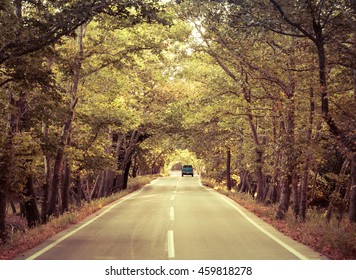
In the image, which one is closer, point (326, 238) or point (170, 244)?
point (326, 238)

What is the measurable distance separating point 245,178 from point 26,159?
102ft

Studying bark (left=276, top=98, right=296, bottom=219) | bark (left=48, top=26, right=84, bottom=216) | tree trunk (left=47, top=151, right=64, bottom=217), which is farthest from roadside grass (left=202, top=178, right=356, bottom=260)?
tree trunk (left=47, top=151, right=64, bottom=217)

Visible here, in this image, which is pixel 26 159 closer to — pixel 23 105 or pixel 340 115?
pixel 23 105

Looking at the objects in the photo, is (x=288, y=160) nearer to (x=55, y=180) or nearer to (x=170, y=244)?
(x=170, y=244)

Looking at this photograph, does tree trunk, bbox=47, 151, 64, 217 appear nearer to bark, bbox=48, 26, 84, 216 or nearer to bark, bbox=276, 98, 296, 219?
bark, bbox=48, 26, 84, 216

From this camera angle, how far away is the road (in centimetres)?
895

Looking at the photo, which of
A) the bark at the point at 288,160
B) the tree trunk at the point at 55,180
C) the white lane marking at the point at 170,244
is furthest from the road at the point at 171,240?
the tree trunk at the point at 55,180

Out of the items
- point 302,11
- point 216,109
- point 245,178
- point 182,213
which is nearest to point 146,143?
point 245,178

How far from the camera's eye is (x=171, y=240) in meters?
10.9

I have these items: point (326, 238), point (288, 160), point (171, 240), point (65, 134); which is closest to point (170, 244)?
point (171, 240)

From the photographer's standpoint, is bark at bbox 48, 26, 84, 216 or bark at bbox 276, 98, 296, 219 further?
bark at bbox 48, 26, 84, 216

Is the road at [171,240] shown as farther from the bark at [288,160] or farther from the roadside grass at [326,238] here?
the bark at [288,160]

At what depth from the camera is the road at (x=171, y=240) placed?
895cm

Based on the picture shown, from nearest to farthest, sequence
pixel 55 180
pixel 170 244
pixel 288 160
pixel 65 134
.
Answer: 1. pixel 170 244
2. pixel 288 160
3. pixel 65 134
4. pixel 55 180
